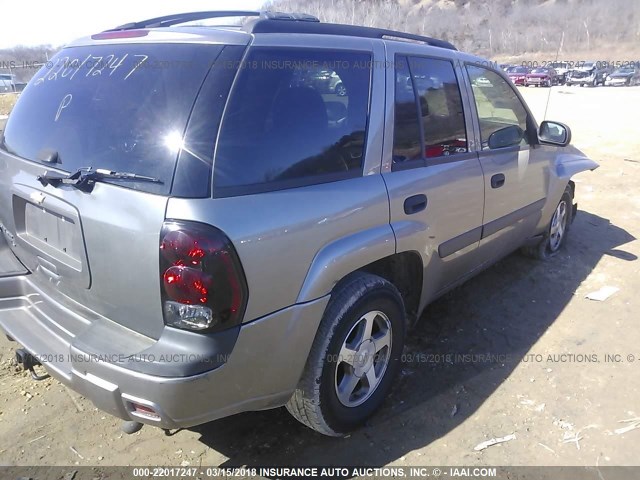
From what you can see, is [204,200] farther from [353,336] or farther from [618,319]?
[618,319]

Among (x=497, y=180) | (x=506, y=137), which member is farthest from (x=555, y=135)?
Answer: (x=497, y=180)

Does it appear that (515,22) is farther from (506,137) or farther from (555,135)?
(506,137)

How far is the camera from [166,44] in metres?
2.18

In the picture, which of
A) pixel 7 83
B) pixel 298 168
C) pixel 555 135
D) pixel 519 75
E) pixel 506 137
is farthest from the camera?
pixel 519 75

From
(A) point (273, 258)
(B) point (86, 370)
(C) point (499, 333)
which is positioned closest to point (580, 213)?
(C) point (499, 333)

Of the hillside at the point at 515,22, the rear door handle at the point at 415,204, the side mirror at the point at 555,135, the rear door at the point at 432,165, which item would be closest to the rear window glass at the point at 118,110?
the rear door at the point at 432,165

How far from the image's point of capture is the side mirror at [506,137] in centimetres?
347

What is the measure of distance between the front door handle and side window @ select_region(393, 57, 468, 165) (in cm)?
37

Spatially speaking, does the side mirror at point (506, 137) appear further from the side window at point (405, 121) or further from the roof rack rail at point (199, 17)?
the roof rack rail at point (199, 17)

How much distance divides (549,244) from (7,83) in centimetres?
3159

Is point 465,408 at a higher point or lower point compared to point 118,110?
lower

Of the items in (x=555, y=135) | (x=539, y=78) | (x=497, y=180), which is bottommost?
(x=539, y=78)

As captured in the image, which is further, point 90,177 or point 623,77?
point 623,77

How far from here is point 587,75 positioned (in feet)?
117
